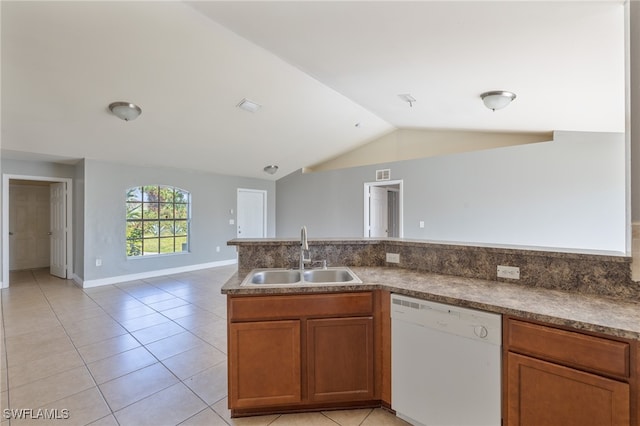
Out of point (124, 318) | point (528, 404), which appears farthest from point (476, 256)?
point (124, 318)

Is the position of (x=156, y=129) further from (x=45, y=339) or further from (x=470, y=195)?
(x=470, y=195)

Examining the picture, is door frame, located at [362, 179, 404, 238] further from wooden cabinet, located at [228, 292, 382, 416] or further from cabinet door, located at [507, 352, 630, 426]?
cabinet door, located at [507, 352, 630, 426]

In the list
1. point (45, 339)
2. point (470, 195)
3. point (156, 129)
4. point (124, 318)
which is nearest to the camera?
point (45, 339)

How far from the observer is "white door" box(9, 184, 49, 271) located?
620cm

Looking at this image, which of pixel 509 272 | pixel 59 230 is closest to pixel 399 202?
pixel 509 272

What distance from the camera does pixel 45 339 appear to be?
2855mm

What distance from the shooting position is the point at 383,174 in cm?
602

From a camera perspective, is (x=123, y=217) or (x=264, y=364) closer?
(x=264, y=364)

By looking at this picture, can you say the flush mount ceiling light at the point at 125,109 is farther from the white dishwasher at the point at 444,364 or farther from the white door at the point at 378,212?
the white door at the point at 378,212

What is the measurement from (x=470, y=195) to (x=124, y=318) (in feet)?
17.7

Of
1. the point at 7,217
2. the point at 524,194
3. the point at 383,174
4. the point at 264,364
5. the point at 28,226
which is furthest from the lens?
the point at 28,226

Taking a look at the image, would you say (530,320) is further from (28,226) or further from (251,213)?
(28,226)

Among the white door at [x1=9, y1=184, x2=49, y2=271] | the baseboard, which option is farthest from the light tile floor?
the white door at [x1=9, y1=184, x2=49, y2=271]

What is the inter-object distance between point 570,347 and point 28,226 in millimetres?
9143
